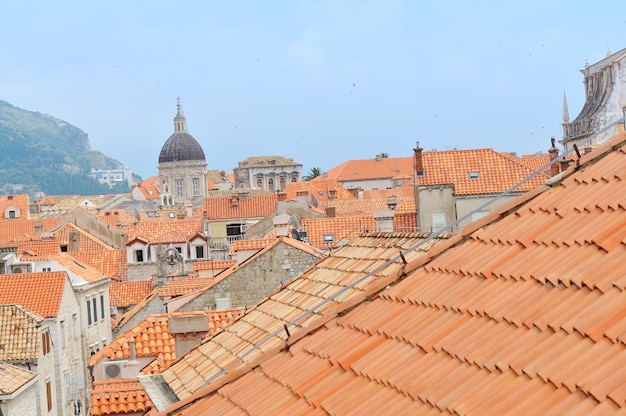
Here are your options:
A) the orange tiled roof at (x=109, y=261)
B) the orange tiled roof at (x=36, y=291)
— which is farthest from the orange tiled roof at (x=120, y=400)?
the orange tiled roof at (x=109, y=261)

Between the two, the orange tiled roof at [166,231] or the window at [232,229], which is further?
the window at [232,229]

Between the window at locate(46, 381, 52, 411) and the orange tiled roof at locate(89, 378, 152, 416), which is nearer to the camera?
the orange tiled roof at locate(89, 378, 152, 416)

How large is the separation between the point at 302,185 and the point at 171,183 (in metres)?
62.1

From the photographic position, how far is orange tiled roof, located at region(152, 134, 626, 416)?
4.70 metres

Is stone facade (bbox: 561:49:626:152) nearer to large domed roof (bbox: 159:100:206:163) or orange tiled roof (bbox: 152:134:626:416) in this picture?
large domed roof (bbox: 159:100:206:163)

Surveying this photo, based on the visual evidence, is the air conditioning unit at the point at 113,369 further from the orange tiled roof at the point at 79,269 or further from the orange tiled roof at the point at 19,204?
the orange tiled roof at the point at 19,204

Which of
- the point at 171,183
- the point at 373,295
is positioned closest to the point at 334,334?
the point at 373,295

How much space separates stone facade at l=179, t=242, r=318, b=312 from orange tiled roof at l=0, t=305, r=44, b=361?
10024mm

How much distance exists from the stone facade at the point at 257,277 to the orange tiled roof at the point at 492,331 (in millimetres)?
19348

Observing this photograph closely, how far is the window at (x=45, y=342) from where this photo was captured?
36688 mm

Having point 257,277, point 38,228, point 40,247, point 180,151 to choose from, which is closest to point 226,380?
point 257,277

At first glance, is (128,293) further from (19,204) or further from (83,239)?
(19,204)

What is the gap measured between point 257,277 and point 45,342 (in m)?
12.9

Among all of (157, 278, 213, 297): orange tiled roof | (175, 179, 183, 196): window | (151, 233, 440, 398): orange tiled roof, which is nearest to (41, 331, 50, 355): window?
(157, 278, 213, 297): orange tiled roof
